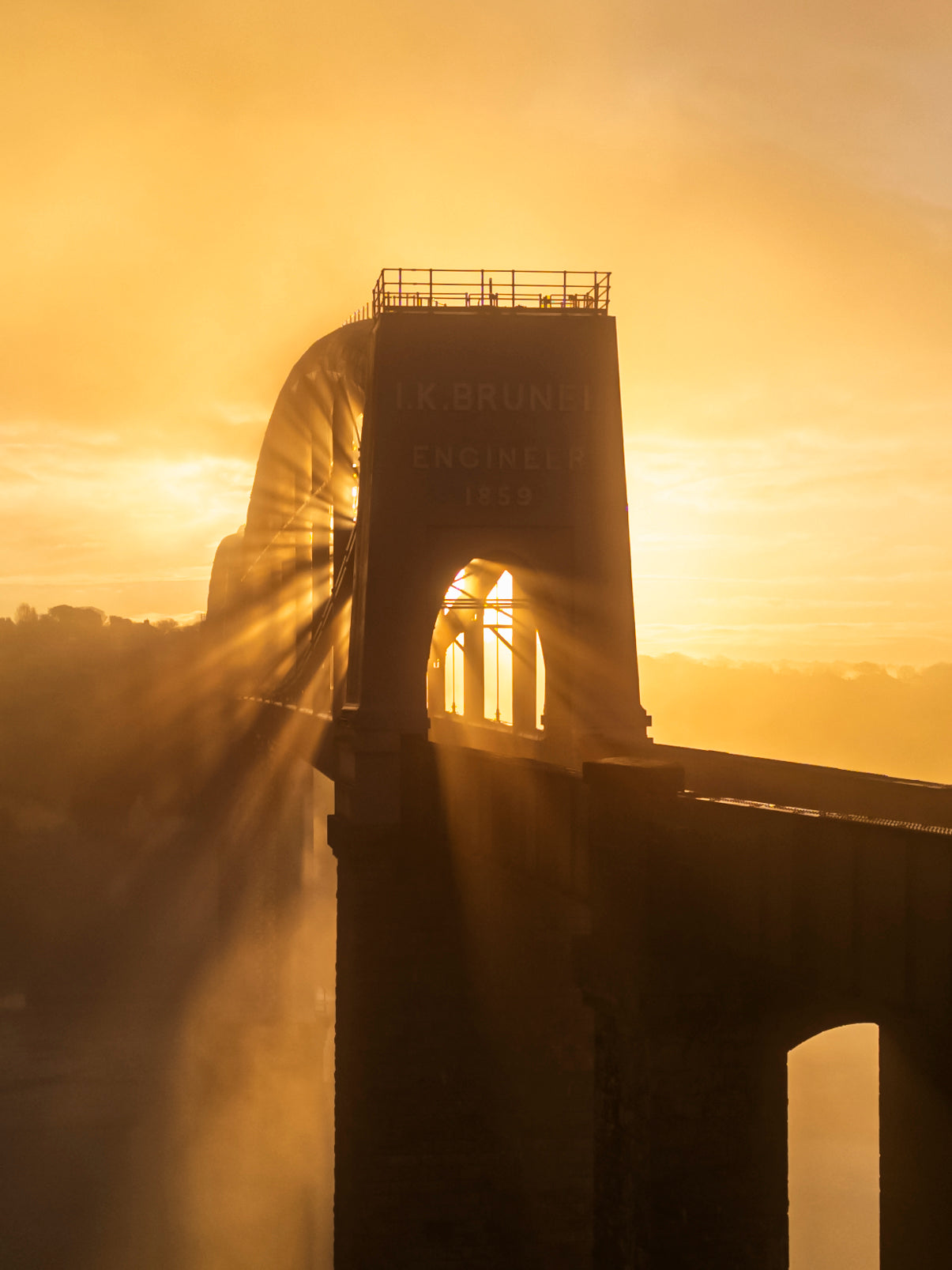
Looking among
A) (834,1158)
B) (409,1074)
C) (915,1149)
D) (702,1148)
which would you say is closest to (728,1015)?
(702,1148)

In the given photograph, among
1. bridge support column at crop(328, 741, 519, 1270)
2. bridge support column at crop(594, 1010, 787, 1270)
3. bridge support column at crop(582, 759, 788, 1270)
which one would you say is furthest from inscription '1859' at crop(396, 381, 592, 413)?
bridge support column at crop(594, 1010, 787, 1270)

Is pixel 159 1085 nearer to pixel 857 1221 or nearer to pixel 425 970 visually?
pixel 857 1221

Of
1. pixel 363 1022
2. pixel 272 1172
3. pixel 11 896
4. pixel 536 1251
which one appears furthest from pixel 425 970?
pixel 11 896

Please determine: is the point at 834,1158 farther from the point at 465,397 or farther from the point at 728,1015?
the point at 728,1015

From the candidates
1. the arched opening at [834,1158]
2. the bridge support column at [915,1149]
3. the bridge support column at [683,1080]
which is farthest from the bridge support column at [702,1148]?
the arched opening at [834,1158]

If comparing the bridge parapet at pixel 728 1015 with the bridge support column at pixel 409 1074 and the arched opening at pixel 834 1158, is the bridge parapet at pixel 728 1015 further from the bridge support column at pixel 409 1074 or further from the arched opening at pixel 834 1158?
the arched opening at pixel 834 1158

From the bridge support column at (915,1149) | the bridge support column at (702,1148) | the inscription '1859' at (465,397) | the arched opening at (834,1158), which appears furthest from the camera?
the arched opening at (834,1158)
